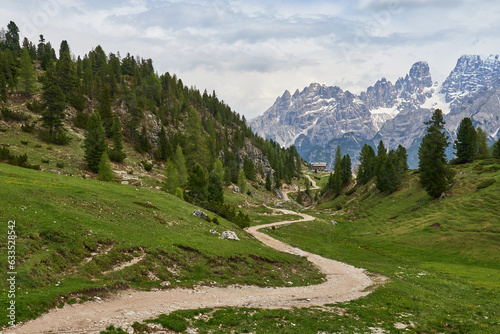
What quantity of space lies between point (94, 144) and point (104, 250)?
52425mm

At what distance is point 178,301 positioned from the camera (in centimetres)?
2180

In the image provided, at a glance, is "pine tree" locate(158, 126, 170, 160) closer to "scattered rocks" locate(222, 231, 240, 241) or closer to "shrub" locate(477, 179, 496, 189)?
"scattered rocks" locate(222, 231, 240, 241)

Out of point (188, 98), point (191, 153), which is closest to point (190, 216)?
point (191, 153)

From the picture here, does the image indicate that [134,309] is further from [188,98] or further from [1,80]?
[188,98]

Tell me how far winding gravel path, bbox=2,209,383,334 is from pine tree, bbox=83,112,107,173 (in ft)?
188

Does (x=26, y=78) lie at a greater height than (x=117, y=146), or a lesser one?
greater

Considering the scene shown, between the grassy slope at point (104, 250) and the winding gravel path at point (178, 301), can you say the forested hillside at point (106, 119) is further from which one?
the winding gravel path at point (178, 301)

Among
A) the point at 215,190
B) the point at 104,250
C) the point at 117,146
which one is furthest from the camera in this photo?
the point at 117,146

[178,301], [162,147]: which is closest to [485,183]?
[178,301]

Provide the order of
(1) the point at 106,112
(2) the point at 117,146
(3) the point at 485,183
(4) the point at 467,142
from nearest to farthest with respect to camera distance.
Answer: (3) the point at 485,183 < (2) the point at 117,146 < (1) the point at 106,112 < (4) the point at 467,142

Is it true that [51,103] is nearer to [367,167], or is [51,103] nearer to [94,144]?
[94,144]

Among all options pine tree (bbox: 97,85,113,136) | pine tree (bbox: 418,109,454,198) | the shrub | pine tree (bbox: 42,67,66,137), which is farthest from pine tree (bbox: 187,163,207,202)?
the shrub

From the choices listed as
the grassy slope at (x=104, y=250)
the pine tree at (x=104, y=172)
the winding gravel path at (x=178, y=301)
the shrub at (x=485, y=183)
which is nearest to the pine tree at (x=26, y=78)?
the pine tree at (x=104, y=172)

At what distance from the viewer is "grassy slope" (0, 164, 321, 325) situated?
19.8 m
